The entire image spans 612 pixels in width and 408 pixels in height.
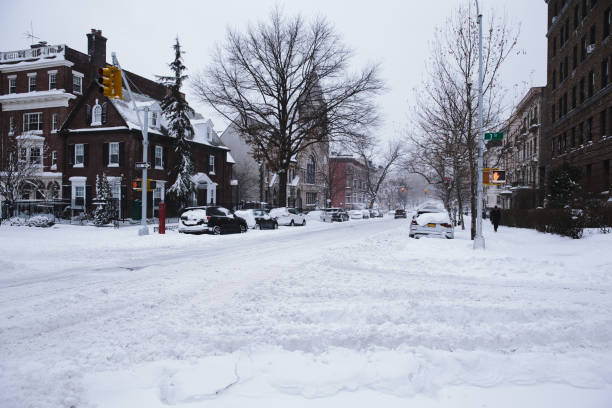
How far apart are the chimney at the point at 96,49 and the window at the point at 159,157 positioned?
10085mm

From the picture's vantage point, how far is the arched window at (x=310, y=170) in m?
67.6

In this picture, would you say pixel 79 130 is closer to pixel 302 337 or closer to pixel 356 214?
pixel 302 337

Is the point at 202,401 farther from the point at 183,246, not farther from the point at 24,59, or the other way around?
the point at 24,59

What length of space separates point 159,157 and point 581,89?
35.0 m

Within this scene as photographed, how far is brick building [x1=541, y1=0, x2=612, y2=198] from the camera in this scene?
26609 mm

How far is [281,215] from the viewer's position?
31969 mm

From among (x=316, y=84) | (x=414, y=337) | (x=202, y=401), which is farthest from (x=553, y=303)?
(x=316, y=84)

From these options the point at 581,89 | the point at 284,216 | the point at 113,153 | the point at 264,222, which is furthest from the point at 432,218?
the point at 113,153

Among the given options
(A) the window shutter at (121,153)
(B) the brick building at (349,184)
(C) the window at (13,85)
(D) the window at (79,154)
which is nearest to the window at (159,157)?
(A) the window shutter at (121,153)

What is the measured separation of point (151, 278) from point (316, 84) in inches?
1029

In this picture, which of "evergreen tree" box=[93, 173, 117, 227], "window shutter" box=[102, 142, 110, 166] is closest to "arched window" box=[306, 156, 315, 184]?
"window shutter" box=[102, 142, 110, 166]

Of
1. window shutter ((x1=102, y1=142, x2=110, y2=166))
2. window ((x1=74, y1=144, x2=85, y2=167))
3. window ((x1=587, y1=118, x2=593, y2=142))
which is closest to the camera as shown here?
window ((x1=587, y1=118, x2=593, y2=142))

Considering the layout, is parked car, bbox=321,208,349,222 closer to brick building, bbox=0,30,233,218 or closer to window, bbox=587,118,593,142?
brick building, bbox=0,30,233,218

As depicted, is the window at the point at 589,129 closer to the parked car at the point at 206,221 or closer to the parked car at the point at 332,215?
the parked car at the point at 332,215
